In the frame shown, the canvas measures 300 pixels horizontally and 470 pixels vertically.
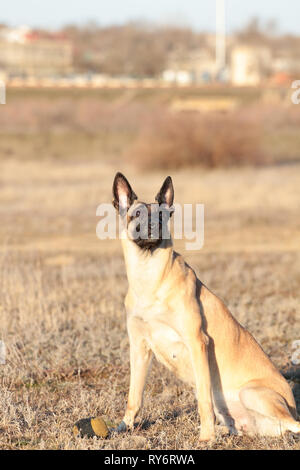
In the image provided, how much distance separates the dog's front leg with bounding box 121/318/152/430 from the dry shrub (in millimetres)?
19273

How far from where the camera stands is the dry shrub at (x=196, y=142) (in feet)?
78.7

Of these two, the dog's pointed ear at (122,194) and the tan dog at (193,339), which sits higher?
the dog's pointed ear at (122,194)

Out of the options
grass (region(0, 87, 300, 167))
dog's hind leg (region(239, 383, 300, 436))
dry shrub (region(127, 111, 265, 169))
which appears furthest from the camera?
grass (region(0, 87, 300, 167))

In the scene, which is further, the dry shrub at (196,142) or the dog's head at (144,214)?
the dry shrub at (196,142)

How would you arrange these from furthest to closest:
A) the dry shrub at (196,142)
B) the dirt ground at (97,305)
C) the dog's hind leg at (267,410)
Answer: the dry shrub at (196,142) < the dirt ground at (97,305) < the dog's hind leg at (267,410)

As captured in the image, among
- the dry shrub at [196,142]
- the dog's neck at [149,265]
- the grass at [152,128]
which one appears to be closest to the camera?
the dog's neck at [149,265]

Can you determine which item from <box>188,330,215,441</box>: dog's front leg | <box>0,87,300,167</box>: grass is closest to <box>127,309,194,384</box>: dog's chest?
<box>188,330,215,441</box>: dog's front leg

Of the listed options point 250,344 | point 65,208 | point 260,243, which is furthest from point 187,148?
point 250,344

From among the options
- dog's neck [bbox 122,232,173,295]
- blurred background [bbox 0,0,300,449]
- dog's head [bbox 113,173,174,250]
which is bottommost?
blurred background [bbox 0,0,300,449]

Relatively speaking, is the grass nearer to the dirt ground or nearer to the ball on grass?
the dirt ground

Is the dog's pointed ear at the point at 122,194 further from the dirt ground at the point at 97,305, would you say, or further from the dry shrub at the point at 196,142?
the dry shrub at the point at 196,142

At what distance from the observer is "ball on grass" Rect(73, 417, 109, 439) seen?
4707mm

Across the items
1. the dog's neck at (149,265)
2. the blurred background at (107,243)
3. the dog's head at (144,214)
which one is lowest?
the blurred background at (107,243)

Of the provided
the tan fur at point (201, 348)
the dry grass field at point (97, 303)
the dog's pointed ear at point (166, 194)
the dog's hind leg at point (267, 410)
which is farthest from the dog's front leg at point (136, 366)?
the dog's pointed ear at point (166, 194)
